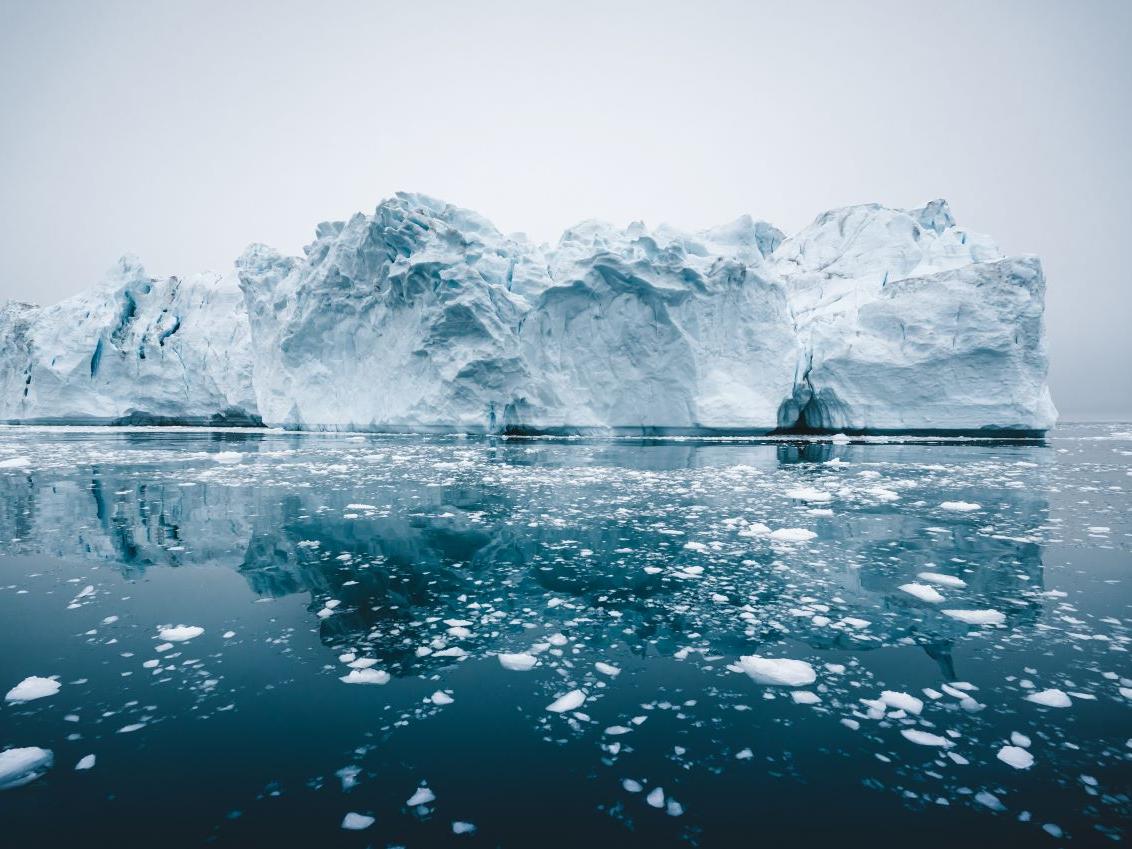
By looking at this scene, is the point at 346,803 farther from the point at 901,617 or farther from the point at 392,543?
the point at 392,543

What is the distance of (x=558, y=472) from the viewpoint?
A: 10.9 meters

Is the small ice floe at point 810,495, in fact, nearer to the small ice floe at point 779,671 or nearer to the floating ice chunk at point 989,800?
the small ice floe at point 779,671

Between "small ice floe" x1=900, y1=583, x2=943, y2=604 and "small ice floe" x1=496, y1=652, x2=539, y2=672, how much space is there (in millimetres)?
2708

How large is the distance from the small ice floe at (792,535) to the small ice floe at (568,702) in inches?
132

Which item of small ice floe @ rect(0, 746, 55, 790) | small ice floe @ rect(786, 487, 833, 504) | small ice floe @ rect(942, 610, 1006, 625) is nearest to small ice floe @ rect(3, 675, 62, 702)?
small ice floe @ rect(0, 746, 55, 790)

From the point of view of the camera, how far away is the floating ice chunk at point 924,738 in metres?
2.12

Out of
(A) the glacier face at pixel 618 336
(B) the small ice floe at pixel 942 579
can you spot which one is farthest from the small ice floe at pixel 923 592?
(A) the glacier face at pixel 618 336

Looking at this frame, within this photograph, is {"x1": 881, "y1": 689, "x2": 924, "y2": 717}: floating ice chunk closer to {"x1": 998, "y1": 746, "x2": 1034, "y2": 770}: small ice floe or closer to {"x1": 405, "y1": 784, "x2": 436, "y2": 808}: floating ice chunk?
{"x1": 998, "y1": 746, "x2": 1034, "y2": 770}: small ice floe

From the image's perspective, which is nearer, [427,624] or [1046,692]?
[1046,692]

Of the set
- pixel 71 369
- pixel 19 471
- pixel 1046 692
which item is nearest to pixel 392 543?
pixel 1046 692

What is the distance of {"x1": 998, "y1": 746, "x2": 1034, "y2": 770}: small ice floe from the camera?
1.98 metres

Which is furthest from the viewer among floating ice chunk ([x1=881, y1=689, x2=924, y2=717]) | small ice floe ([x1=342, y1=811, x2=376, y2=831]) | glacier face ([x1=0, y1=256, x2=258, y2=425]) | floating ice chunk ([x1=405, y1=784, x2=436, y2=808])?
glacier face ([x1=0, y1=256, x2=258, y2=425])

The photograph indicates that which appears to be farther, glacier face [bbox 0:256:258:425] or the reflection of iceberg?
glacier face [bbox 0:256:258:425]

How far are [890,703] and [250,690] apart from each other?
112 inches
